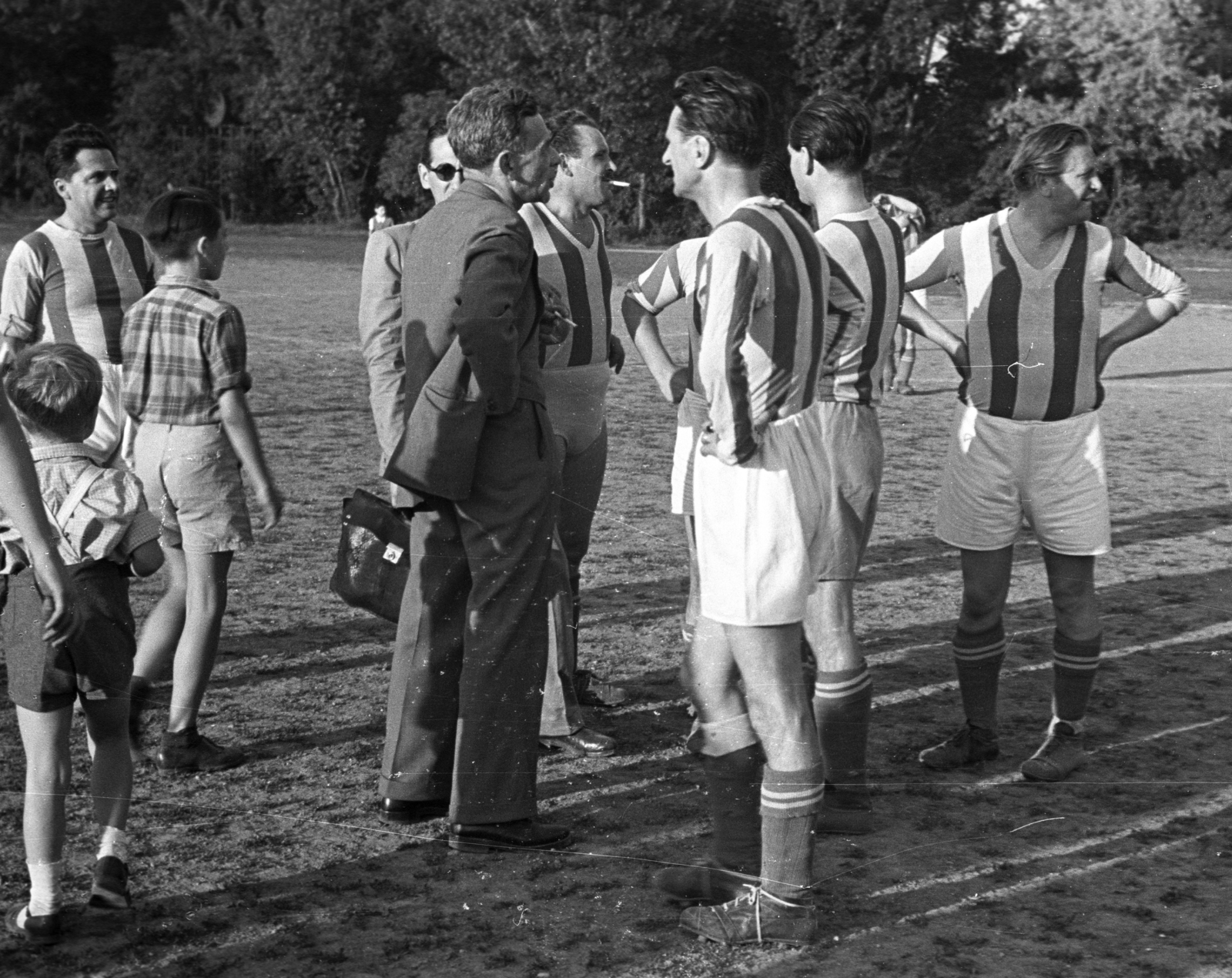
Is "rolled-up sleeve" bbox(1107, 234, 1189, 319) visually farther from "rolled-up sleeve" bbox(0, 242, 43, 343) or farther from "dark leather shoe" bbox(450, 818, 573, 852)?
"rolled-up sleeve" bbox(0, 242, 43, 343)

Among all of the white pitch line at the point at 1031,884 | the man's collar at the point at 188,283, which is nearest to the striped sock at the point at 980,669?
the white pitch line at the point at 1031,884

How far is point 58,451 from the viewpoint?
3.82 metres

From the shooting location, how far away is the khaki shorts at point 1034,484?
494 cm

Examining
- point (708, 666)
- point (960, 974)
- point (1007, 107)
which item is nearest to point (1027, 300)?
point (708, 666)

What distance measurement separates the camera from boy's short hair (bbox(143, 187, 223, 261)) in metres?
4.71

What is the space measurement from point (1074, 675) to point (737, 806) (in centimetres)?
168

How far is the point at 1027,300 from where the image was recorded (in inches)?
193

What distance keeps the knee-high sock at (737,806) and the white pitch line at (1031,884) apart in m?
0.29

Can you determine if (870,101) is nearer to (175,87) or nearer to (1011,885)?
(175,87)

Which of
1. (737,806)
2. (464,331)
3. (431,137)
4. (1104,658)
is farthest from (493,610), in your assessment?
(1104,658)

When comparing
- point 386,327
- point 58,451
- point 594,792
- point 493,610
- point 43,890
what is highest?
point 386,327

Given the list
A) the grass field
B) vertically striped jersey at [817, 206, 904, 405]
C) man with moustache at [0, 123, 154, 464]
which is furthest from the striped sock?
man with moustache at [0, 123, 154, 464]

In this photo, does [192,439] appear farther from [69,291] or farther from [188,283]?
[69,291]

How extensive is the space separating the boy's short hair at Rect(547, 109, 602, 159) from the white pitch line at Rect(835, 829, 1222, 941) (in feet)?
8.79
